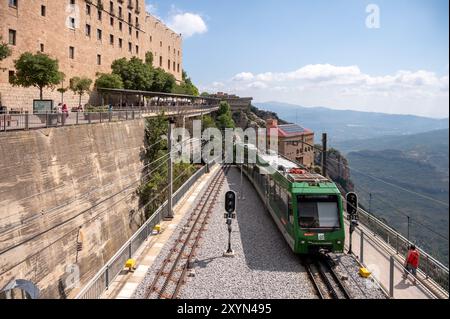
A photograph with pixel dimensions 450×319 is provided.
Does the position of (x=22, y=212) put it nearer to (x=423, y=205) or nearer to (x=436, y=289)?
(x=436, y=289)

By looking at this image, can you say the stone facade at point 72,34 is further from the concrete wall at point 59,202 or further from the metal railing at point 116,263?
the metal railing at point 116,263

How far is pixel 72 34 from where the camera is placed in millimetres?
41562

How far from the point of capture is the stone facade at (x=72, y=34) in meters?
31.7

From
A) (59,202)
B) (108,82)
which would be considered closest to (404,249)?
(59,202)

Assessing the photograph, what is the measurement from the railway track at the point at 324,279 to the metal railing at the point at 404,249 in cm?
278

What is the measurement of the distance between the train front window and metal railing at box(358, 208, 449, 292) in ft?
8.48

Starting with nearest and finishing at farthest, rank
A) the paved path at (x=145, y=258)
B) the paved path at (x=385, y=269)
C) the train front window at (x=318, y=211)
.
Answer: the paved path at (x=385, y=269) < the paved path at (x=145, y=258) < the train front window at (x=318, y=211)

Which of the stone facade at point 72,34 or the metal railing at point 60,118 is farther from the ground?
the stone facade at point 72,34

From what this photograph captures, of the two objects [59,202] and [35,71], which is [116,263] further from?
[35,71]

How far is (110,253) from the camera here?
2239 centimetres

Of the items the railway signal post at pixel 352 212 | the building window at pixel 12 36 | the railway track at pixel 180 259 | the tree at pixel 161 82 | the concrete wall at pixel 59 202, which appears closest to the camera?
the railway track at pixel 180 259

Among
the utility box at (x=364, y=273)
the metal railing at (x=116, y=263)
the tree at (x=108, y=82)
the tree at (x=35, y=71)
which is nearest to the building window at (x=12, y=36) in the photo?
the tree at (x=35, y=71)

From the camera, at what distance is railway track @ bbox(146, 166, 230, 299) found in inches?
473

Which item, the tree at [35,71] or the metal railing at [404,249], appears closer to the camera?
the metal railing at [404,249]
